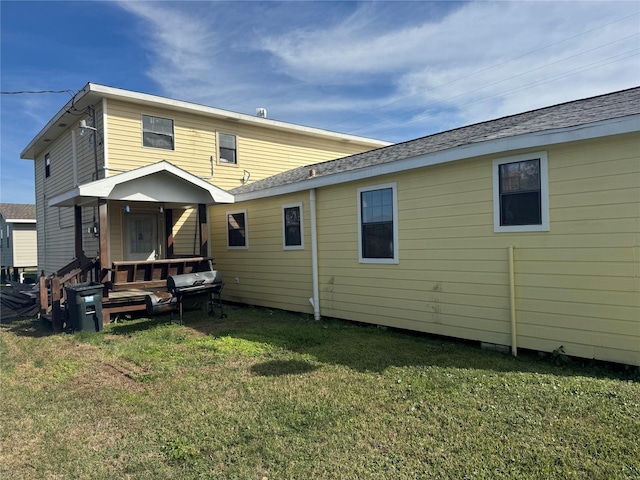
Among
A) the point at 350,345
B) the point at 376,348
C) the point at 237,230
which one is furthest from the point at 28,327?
the point at 376,348

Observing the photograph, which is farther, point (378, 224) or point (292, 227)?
point (292, 227)

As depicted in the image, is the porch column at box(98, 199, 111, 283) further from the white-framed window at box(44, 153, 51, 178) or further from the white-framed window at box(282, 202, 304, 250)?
the white-framed window at box(44, 153, 51, 178)

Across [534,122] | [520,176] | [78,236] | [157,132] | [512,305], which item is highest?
[157,132]

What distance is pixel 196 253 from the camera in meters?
11.7

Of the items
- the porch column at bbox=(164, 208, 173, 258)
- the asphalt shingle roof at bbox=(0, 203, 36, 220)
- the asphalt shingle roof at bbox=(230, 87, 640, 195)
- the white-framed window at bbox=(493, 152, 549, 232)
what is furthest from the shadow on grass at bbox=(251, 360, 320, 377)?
the asphalt shingle roof at bbox=(0, 203, 36, 220)

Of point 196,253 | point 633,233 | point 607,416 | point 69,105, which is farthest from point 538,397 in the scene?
point 69,105

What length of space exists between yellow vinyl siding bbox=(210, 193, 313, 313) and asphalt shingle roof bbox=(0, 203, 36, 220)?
18.8m

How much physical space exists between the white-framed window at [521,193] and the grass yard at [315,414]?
1.77m

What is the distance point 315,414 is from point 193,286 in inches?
210

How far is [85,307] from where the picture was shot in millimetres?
7555

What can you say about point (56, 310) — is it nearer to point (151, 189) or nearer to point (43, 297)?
point (43, 297)

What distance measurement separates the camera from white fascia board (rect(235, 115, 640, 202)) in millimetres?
4516

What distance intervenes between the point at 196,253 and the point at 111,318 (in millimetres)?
3318

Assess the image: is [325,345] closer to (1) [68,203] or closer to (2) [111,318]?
(2) [111,318]
